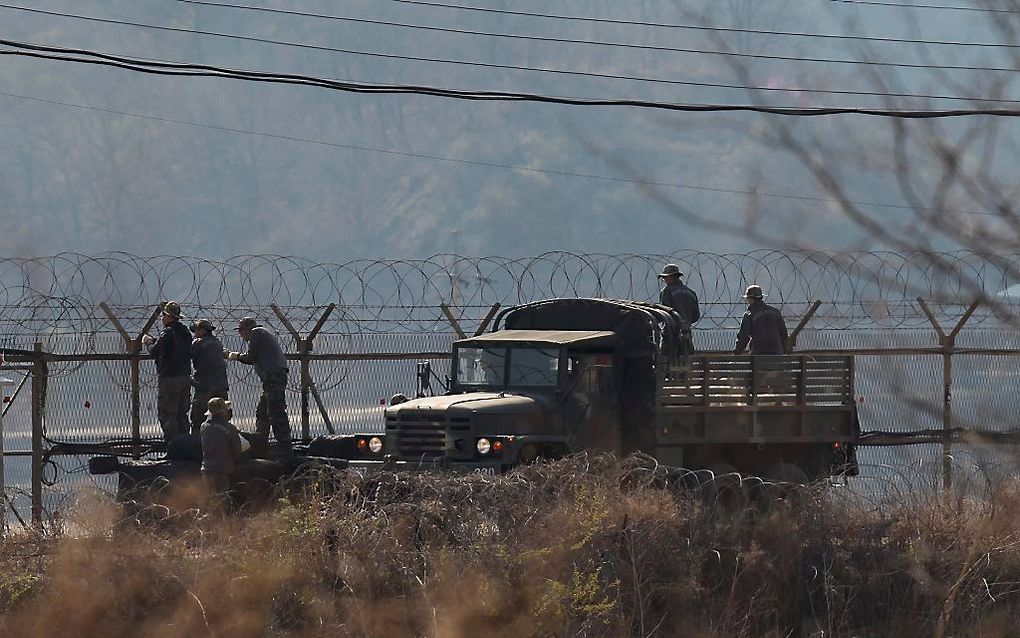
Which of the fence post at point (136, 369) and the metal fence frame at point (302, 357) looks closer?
the metal fence frame at point (302, 357)

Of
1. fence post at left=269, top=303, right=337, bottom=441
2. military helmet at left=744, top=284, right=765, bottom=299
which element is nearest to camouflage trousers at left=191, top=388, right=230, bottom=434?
fence post at left=269, top=303, right=337, bottom=441

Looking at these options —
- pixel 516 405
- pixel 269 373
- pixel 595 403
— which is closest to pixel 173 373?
pixel 269 373

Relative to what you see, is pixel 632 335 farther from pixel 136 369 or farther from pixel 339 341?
pixel 136 369

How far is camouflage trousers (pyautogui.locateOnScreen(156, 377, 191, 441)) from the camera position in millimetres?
16469

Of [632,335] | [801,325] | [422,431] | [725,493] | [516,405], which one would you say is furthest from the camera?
[801,325]

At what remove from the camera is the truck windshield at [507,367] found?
46.9ft

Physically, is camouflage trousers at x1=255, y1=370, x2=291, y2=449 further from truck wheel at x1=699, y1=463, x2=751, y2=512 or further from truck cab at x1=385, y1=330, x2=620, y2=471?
truck wheel at x1=699, y1=463, x2=751, y2=512

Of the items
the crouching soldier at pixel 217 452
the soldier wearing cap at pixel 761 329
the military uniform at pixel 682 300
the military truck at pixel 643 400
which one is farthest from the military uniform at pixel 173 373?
the soldier wearing cap at pixel 761 329

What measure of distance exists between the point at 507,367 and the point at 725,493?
7.99 feet

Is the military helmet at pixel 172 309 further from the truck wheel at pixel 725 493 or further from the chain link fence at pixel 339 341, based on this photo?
the truck wheel at pixel 725 493

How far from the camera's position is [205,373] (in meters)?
16.1

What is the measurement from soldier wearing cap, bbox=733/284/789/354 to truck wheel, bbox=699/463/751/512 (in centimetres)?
345

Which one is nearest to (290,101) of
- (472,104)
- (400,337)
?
(472,104)

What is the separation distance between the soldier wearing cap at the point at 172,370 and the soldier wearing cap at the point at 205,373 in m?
0.22
